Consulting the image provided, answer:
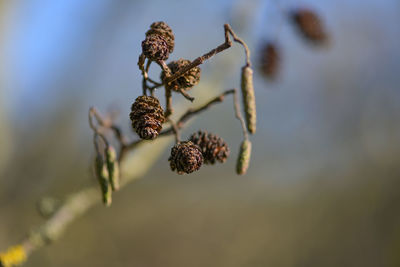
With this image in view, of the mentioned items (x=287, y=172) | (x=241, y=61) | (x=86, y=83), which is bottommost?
(x=287, y=172)

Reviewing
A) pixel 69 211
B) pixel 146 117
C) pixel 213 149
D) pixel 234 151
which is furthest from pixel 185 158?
pixel 234 151

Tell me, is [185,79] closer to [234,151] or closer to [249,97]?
[249,97]

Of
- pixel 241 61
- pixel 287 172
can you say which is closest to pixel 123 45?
pixel 241 61

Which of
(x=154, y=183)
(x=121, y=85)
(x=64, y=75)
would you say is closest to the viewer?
(x=64, y=75)

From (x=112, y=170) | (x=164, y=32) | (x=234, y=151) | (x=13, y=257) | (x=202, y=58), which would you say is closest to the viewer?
(x=202, y=58)

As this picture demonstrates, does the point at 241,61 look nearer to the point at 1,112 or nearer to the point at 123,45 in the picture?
the point at 1,112

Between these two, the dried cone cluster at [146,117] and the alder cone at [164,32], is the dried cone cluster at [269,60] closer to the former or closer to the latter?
the alder cone at [164,32]

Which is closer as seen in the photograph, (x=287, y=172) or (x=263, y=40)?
(x=263, y=40)
